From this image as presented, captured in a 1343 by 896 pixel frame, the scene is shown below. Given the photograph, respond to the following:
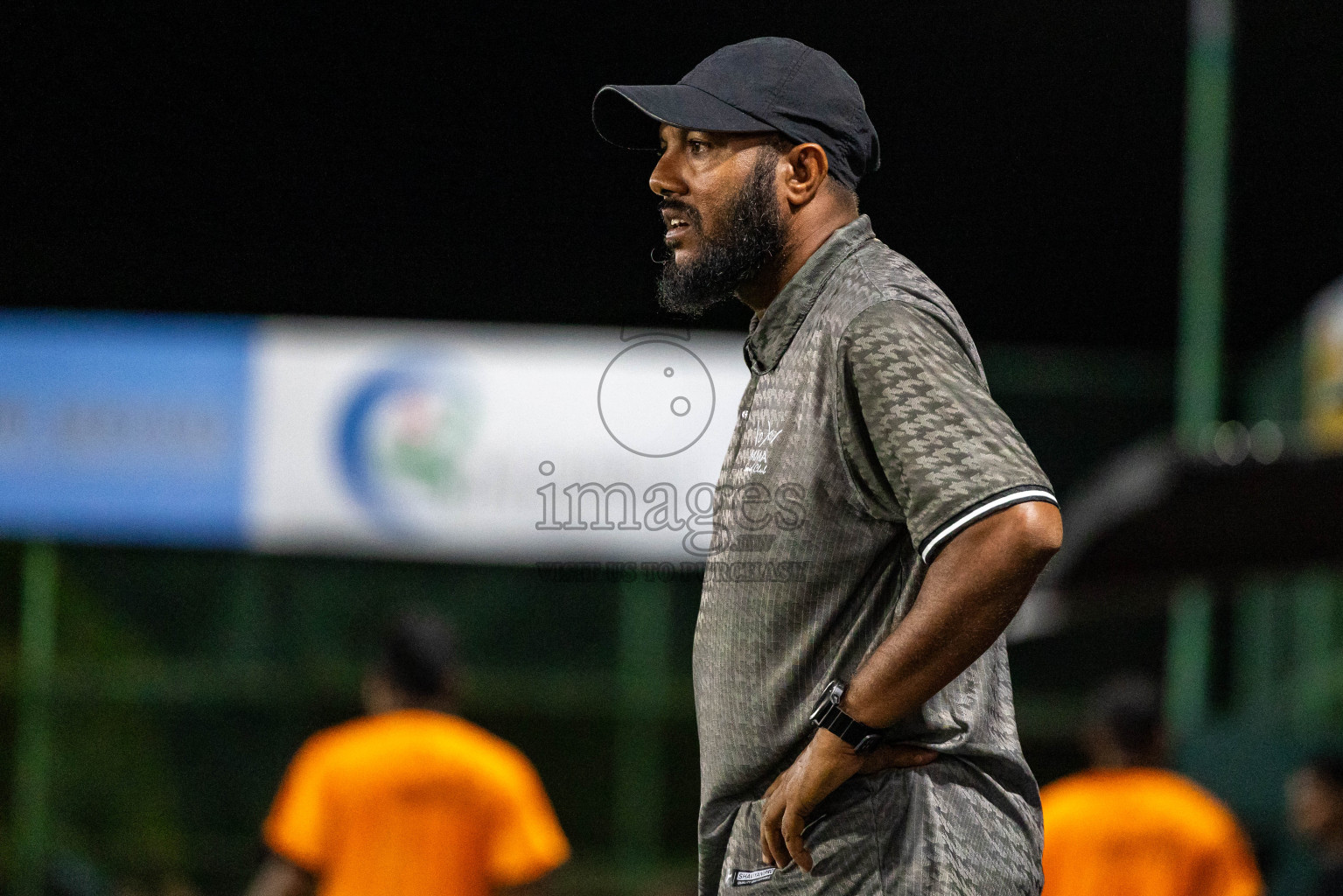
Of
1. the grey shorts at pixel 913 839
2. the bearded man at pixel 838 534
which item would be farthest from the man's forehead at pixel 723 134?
the grey shorts at pixel 913 839

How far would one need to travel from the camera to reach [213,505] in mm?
8930

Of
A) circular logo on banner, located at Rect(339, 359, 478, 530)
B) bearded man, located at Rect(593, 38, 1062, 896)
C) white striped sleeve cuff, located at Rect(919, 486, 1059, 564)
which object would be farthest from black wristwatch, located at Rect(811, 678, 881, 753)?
circular logo on banner, located at Rect(339, 359, 478, 530)

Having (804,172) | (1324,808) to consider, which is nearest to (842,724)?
(804,172)

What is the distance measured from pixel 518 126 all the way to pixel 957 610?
56.3 inches

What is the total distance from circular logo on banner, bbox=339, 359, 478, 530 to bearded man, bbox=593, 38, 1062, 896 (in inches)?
243

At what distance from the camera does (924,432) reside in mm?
1890

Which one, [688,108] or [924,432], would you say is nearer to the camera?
[924,432]

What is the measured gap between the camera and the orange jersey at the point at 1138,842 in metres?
4.72

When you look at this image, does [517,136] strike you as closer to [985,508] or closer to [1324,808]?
[985,508]

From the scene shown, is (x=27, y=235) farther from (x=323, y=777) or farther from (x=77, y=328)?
(x=77, y=328)

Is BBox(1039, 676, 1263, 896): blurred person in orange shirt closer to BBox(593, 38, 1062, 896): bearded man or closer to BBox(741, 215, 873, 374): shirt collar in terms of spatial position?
BBox(593, 38, 1062, 896): bearded man

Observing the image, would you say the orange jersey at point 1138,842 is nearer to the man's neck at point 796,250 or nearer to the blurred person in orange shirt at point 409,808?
the blurred person in orange shirt at point 409,808

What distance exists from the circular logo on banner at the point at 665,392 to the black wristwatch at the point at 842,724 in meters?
1.07

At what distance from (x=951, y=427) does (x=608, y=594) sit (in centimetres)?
893
